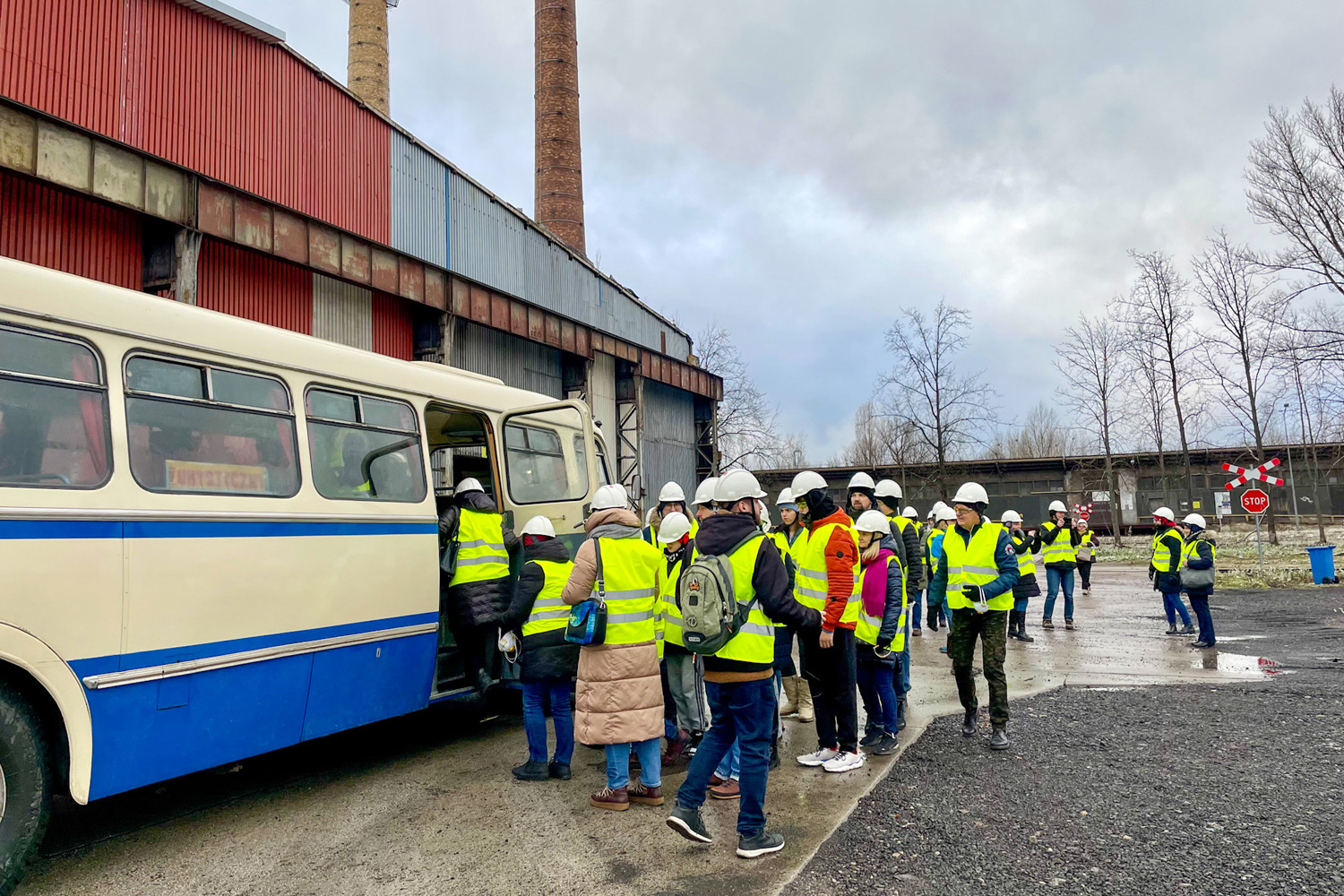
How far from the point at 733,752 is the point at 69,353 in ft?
15.6

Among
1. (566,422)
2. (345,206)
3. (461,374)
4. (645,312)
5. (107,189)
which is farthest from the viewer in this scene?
(645,312)

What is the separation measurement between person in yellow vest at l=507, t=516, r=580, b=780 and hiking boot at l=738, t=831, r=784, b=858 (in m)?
1.74

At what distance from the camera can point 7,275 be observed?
13.1 ft

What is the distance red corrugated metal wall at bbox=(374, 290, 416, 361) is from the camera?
15.9 metres

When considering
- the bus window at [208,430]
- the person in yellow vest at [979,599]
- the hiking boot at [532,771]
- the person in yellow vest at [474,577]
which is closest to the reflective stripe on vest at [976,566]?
the person in yellow vest at [979,599]

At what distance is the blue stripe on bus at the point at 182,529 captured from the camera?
3.85 metres

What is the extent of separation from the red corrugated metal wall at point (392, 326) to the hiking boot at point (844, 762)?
12112 millimetres

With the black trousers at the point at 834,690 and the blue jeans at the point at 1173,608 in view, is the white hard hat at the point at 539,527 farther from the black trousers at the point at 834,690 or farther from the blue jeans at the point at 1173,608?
the blue jeans at the point at 1173,608

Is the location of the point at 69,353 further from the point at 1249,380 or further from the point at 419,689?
the point at 1249,380

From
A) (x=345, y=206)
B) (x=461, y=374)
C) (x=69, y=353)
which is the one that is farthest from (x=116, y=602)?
(x=345, y=206)

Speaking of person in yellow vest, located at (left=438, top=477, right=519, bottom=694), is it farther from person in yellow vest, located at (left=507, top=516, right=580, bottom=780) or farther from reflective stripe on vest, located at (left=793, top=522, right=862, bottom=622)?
reflective stripe on vest, located at (left=793, top=522, right=862, bottom=622)

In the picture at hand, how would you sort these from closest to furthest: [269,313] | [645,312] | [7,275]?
[7,275] → [269,313] → [645,312]

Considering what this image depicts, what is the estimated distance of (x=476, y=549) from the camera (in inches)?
255

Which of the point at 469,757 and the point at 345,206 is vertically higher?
the point at 345,206
